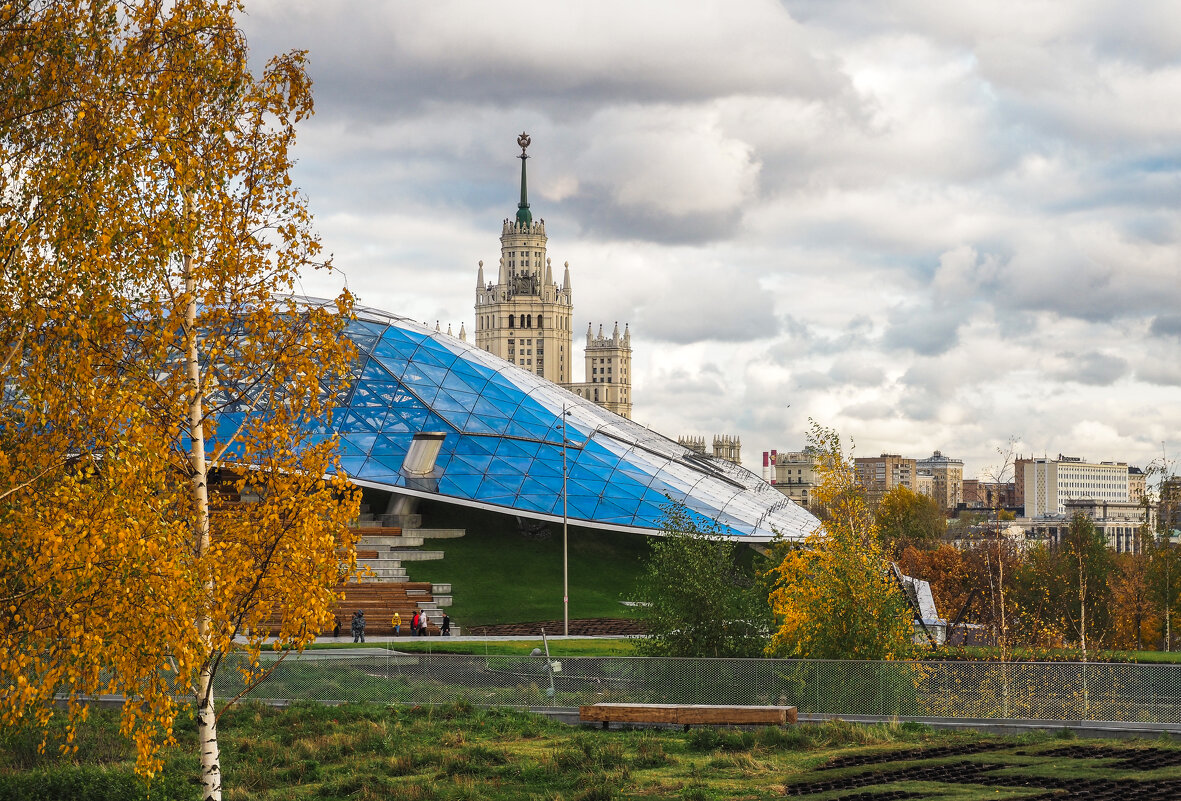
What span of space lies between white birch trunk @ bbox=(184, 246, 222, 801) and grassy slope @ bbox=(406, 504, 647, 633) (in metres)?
31.0

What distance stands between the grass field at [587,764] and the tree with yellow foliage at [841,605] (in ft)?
9.35

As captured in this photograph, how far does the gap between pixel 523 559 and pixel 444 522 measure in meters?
5.12

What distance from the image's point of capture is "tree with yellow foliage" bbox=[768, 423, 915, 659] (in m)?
24.6

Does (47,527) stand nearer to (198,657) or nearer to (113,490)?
(113,490)

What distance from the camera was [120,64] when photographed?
13.9 m

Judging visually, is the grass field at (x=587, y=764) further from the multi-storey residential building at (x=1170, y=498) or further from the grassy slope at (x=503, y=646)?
the multi-storey residential building at (x=1170, y=498)

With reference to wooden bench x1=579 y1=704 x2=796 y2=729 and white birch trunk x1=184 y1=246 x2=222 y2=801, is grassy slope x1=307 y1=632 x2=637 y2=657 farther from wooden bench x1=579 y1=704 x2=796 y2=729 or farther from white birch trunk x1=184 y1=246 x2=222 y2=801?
white birch trunk x1=184 y1=246 x2=222 y2=801

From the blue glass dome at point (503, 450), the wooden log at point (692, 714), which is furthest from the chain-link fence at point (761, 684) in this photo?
the blue glass dome at point (503, 450)

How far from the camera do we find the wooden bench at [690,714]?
2200 cm

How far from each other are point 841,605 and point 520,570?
2752 cm

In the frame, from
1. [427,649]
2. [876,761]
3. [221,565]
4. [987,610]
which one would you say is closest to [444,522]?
[427,649]

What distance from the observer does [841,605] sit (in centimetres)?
2473

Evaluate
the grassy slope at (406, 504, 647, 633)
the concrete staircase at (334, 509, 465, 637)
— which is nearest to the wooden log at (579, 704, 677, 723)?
the concrete staircase at (334, 509, 465, 637)

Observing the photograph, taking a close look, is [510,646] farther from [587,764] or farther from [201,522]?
[201,522]
